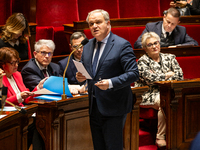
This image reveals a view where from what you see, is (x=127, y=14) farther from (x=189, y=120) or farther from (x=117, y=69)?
(x=117, y=69)

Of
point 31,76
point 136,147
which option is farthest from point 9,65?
point 136,147

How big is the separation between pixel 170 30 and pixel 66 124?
153cm

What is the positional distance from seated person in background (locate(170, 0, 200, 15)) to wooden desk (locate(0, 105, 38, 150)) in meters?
2.21

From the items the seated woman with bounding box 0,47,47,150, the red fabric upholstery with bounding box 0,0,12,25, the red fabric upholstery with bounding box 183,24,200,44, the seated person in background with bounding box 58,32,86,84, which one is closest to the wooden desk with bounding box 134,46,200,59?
the red fabric upholstery with bounding box 183,24,200,44

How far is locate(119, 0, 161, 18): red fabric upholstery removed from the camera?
3508 mm

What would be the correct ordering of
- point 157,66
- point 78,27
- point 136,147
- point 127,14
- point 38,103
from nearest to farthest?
point 38,103 → point 136,147 → point 157,66 → point 78,27 → point 127,14

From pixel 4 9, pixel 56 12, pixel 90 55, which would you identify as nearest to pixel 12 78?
pixel 90 55

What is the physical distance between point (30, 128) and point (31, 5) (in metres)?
1.52

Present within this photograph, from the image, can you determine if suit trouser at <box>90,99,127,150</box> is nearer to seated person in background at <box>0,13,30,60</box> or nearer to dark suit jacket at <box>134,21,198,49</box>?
seated person in background at <box>0,13,30,60</box>

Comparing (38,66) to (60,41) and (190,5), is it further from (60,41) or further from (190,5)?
(190,5)

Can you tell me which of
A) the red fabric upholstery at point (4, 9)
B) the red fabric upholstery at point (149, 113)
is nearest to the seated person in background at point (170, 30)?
the red fabric upholstery at point (149, 113)

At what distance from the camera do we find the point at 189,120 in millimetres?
2002

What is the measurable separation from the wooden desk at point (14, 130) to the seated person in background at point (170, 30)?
142 centimetres

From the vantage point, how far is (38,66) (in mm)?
1888
